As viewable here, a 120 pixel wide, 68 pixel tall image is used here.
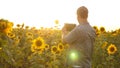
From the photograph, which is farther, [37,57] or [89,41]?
[37,57]

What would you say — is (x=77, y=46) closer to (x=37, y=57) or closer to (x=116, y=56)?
(x=37, y=57)

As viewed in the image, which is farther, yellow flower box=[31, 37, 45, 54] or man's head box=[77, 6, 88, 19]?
yellow flower box=[31, 37, 45, 54]

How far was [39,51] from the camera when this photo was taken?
8227 mm

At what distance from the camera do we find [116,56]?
11375 millimetres

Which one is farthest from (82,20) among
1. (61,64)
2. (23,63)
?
(61,64)

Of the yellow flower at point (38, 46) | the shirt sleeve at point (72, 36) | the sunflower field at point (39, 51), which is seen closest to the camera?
the sunflower field at point (39, 51)

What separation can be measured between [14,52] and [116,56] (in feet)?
15.4

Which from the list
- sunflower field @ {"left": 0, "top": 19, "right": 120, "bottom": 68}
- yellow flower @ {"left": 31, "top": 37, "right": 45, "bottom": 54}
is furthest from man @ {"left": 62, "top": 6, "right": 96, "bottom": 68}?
yellow flower @ {"left": 31, "top": 37, "right": 45, "bottom": 54}

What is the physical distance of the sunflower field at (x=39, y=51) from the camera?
5160 millimetres

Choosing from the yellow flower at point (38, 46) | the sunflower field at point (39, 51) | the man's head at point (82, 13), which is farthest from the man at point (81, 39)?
the yellow flower at point (38, 46)

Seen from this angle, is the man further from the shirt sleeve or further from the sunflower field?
the sunflower field

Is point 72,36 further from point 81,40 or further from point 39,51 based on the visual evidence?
point 39,51

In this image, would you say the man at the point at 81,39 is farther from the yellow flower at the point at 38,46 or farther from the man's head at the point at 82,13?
the yellow flower at the point at 38,46

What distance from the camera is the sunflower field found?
5160mm
